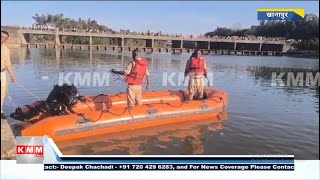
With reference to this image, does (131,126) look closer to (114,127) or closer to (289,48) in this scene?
(114,127)

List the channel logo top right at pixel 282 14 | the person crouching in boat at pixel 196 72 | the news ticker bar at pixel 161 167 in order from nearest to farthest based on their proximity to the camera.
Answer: the news ticker bar at pixel 161 167
the channel logo top right at pixel 282 14
the person crouching in boat at pixel 196 72

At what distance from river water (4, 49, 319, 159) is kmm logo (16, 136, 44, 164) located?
404 mm

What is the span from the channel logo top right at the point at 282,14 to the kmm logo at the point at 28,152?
2559mm

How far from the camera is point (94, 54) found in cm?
822

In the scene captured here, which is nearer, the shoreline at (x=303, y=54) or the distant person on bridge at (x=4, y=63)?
the distant person on bridge at (x=4, y=63)

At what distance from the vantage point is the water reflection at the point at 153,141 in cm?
448

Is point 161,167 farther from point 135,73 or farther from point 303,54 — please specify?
point 303,54

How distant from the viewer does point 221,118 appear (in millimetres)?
6480

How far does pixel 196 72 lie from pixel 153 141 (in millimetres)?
1616

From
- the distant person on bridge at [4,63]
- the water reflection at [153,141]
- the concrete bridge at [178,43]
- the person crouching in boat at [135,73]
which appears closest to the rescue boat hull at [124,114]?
the water reflection at [153,141]

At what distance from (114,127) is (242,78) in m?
4.61

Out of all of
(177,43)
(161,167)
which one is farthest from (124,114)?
(161,167)

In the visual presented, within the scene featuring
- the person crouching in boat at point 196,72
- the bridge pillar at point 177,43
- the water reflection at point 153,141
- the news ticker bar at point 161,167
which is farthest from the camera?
the person crouching in boat at point 196,72

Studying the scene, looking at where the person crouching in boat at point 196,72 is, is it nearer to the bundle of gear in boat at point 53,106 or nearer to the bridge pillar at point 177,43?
the bridge pillar at point 177,43
